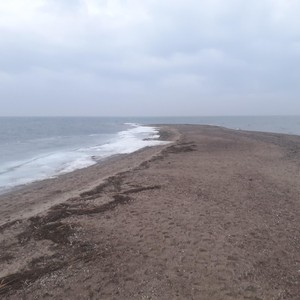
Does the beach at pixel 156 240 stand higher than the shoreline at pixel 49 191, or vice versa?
the beach at pixel 156 240

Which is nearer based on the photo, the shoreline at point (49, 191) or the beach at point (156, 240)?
the beach at point (156, 240)

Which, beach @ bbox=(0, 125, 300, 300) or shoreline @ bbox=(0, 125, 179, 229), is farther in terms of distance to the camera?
shoreline @ bbox=(0, 125, 179, 229)

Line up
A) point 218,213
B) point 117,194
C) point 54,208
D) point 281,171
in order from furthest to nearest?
point 281,171 → point 117,194 → point 54,208 → point 218,213

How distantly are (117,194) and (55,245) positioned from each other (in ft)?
13.0

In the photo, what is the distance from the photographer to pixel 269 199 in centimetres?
1028

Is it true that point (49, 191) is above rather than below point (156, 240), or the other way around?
below

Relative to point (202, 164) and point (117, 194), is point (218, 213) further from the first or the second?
point (202, 164)

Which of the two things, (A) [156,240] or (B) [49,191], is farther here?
(B) [49,191]

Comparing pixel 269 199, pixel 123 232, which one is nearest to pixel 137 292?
pixel 123 232

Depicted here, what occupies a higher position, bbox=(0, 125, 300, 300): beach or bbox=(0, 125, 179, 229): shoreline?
bbox=(0, 125, 300, 300): beach

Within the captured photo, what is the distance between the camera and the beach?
5469mm

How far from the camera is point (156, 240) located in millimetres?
7168

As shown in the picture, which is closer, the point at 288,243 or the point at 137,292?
the point at 137,292

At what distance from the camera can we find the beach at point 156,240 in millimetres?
5469
